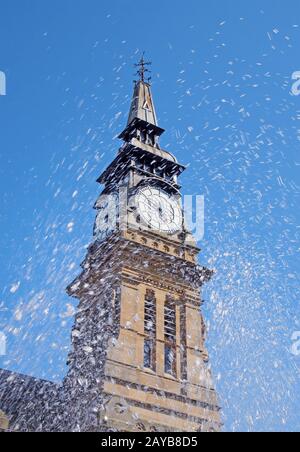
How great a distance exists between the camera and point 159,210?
37000 mm

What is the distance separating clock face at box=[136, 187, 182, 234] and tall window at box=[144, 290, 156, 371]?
4.68 meters

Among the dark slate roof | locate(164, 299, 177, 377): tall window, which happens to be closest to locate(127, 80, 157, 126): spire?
locate(164, 299, 177, 377): tall window

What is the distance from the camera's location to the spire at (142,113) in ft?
144

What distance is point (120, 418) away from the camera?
26641mm

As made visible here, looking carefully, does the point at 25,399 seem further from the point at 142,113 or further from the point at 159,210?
the point at 142,113

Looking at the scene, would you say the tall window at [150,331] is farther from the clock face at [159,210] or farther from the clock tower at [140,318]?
the clock face at [159,210]

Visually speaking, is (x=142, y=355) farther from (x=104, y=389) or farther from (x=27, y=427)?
(x=27, y=427)

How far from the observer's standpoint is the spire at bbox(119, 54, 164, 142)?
43969 mm

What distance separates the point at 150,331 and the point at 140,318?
42.5 inches

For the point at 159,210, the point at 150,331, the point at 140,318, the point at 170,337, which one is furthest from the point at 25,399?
the point at 159,210

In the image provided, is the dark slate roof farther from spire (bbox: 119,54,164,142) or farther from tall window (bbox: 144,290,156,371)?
spire (bbox: 119,54,164,142)

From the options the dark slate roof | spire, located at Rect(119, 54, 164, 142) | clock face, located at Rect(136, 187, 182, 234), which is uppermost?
spire, located at Rect(119, 54, 164, 142)

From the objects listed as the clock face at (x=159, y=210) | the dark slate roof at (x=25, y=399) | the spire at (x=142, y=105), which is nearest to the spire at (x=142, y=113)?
the spire at (x=142, y=105)
